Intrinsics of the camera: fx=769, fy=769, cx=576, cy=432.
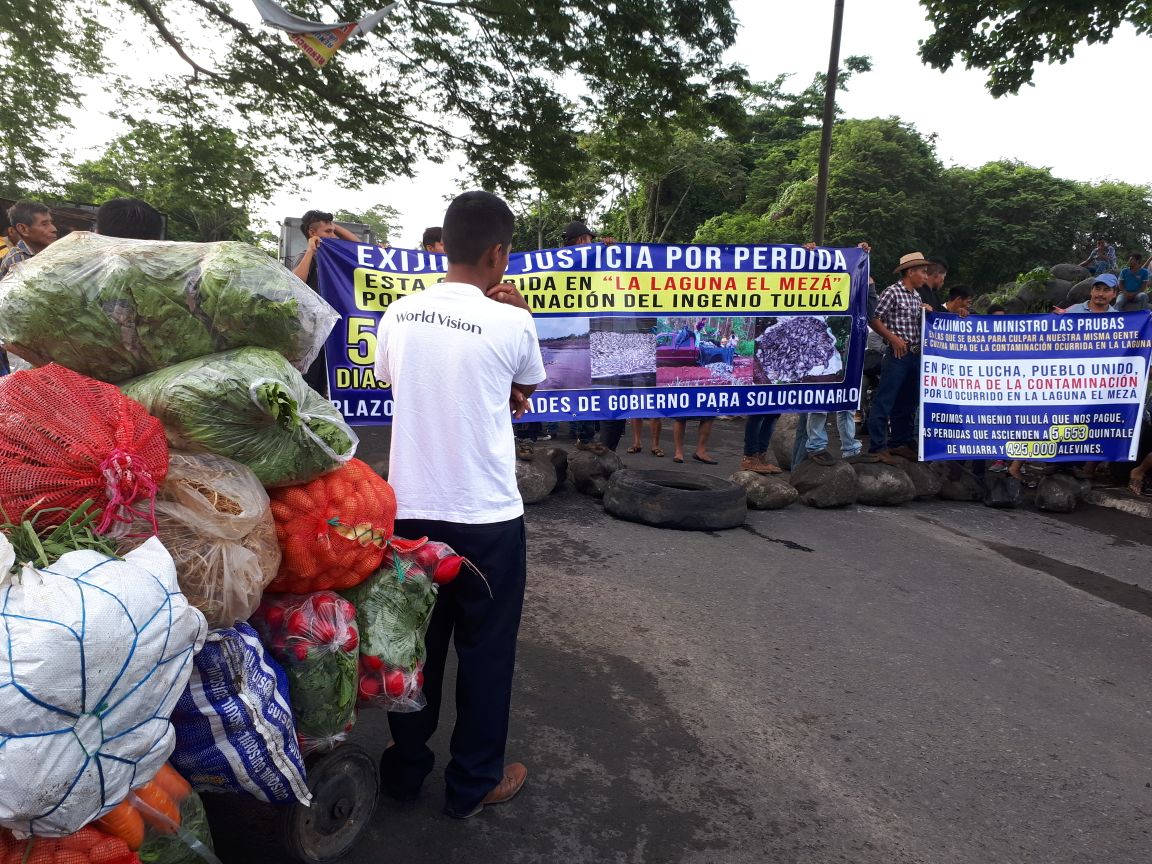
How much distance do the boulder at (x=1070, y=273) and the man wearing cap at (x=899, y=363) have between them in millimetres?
13857

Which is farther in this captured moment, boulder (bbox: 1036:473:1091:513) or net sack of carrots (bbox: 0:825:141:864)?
boulder (bbox: 1036:473:1091:513)

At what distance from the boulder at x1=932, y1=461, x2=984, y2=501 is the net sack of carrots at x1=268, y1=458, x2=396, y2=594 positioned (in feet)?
20.9

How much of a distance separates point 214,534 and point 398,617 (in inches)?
24.6

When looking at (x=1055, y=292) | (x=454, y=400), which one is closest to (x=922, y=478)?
(x=454, y=400)

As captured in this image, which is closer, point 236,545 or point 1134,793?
point 236,545

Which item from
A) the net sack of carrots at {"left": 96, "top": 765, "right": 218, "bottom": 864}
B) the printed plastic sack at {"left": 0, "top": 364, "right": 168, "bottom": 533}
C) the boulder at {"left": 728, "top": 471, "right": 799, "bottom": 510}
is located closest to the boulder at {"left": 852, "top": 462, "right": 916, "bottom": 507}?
the boulder at {"left": 728, "top": 471, "right": 799, "bottom": 510}

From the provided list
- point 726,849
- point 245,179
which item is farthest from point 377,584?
point 245,179

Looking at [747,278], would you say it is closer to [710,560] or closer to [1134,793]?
[710,560]

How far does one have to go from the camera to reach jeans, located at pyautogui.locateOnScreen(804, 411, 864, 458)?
716 centimetres

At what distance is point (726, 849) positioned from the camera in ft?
7.86

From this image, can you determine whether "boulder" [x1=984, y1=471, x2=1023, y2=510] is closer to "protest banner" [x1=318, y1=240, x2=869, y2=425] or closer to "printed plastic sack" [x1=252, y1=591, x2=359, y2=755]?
"protest banner" [x1=318, y1=240, x2=869, y2=425]

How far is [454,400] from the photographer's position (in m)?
2.27

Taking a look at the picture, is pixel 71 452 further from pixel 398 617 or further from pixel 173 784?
pixel 398 617

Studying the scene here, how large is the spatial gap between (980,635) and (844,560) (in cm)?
121
